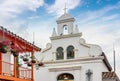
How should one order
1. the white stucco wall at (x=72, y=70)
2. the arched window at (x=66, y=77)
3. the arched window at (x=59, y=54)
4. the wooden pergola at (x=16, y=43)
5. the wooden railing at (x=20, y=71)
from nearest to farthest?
the wooden pergola at (x=16, y=43), the wooden railing at (x=20, y=71), the white stucco wall at (x=72, y=70), the arched window at (x=66, y=77), the arched window at (x=59, y=54)

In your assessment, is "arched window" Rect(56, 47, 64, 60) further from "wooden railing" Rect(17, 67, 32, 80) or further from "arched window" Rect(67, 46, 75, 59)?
"wooden railing" Rect(17, 67, 32, 80)

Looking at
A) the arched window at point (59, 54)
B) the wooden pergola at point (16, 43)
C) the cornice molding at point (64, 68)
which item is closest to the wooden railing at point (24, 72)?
the wooden pergola at point (16, 43)

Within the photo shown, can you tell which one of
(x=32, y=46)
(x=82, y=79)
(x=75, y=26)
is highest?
(x=75, y=26)

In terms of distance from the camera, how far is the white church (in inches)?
1173

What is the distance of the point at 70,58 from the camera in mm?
31016

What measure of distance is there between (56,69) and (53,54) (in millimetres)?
1573

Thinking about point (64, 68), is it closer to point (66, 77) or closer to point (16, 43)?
point (66, 77)

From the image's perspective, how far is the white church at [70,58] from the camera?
29.8 metres

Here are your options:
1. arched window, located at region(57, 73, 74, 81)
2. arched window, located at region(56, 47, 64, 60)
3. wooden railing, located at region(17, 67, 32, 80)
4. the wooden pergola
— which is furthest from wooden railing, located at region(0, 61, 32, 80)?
arched window, located at region(56, 47, 64, 60)

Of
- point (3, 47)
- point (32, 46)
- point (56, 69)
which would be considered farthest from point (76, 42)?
point (3, 47)

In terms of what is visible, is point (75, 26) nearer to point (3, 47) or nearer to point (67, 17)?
point (67, 17)

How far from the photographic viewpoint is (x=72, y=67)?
1198 inches

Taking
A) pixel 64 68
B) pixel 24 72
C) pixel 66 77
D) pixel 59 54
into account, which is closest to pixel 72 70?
pixel 64 68

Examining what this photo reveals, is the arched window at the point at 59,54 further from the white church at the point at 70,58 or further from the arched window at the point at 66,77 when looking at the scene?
the arched window at the point at 66,77
